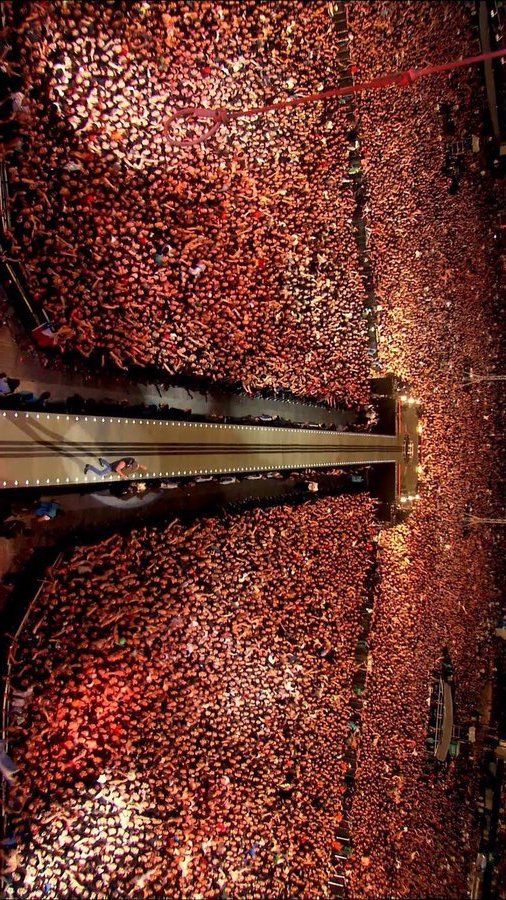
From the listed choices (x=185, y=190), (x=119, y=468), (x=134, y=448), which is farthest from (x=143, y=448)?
(x=185, y=190)

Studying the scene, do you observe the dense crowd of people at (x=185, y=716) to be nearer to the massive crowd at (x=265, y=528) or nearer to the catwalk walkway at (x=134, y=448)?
the massive crowd at (x=265, y=528)

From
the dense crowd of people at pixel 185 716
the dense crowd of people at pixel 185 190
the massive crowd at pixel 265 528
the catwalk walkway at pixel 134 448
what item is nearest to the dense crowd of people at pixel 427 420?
the massive crowd at pixel 265 528

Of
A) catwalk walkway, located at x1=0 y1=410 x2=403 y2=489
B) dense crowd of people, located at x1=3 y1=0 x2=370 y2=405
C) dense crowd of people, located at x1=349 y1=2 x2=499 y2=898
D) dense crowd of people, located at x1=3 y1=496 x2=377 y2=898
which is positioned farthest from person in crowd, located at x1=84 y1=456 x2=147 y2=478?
dense crowd of people, located at x1=349 y1=2 x2=499 y2=898

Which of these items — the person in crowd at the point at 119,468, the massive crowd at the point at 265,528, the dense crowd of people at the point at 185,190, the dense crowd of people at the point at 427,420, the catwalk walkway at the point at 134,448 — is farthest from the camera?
the dense crowd of people at the point at 427,420

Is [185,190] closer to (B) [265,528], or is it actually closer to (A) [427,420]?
(B) [265,528]

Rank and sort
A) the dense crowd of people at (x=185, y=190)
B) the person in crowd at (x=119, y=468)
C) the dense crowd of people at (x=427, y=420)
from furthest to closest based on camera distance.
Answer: the dense crowd of people at (x=427, y=420), the person in crowd at (x=119, y=468), the dense crowd of people at (x=185, y=190)

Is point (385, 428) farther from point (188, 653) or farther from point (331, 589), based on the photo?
point (188, 653)

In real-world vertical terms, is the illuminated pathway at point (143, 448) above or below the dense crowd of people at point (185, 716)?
above

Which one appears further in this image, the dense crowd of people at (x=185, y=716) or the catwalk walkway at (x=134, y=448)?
the dense crowd of people at (x=185, y=716)
